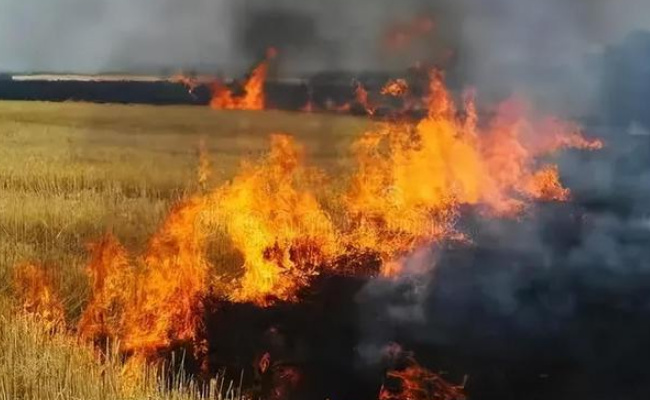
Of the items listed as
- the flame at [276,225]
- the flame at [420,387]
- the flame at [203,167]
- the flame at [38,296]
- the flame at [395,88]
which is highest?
the flame at [395,88]

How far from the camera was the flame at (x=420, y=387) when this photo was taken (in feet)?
9.11

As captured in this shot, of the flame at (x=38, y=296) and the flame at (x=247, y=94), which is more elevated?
the flame at (x=247, y=94)

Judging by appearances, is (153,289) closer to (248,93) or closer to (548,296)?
(248,93)

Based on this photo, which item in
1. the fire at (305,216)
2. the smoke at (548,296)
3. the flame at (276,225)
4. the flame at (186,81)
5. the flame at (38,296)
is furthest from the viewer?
the flame at (186,81)

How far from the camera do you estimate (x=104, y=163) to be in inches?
151

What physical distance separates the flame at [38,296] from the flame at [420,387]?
55.4 inches

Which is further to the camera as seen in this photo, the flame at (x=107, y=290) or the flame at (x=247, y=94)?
the flame at (x=247, y=94)

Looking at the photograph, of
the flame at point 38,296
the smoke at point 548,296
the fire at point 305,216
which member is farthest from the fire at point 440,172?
the flame at point 38,296

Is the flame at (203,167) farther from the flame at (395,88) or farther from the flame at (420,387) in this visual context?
the flame at (420,387)

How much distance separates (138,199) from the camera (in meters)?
3.71

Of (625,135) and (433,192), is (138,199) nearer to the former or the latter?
(433,192)

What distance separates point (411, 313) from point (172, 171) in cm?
142

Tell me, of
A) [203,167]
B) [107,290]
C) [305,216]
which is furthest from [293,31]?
[107,290]

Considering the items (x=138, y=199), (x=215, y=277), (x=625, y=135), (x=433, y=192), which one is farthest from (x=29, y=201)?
(x=625, y=135)
